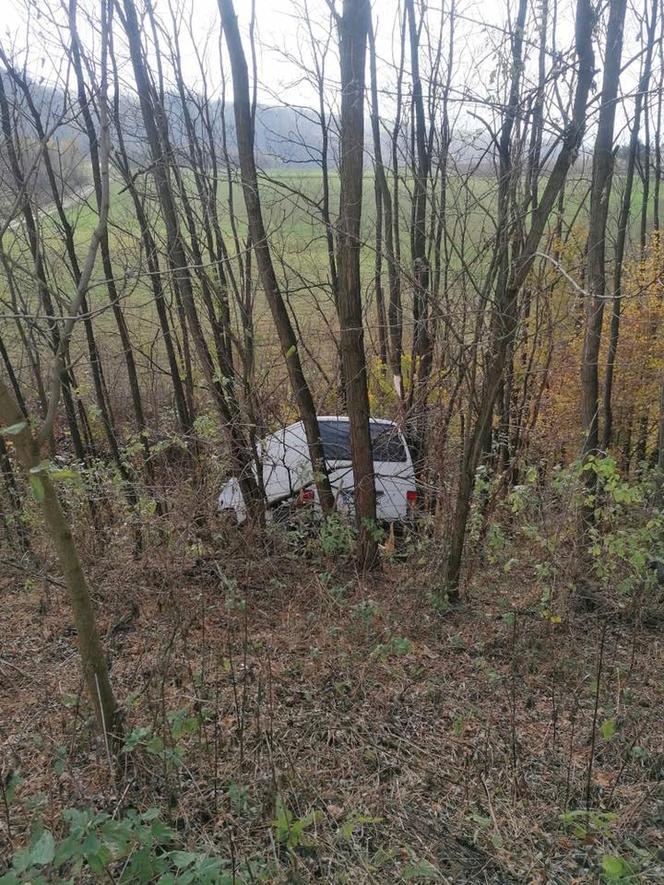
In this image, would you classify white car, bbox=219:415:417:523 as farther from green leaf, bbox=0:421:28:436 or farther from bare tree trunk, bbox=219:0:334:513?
green leaf, bbox=0:421:28:436

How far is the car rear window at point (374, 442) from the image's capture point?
22.5 ft

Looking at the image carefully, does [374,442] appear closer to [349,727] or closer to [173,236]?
[173,236]

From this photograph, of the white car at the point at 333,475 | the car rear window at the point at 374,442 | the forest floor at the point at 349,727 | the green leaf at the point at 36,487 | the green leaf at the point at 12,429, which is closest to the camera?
the green leaf at the point at 12,429

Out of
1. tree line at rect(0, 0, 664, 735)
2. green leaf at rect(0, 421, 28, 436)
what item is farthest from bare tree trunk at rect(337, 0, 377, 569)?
green leaf at rect(0, 421, 28, 436)

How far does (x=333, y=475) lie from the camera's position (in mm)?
6715

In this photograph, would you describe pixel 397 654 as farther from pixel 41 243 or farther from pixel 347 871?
pixel 41 243

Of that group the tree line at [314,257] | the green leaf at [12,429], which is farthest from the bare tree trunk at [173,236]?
the green leaf at [12,429]

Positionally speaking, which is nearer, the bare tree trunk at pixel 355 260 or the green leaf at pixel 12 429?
the green leaf at pixel 12 429

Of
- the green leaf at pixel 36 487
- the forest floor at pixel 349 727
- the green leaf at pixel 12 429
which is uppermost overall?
the green leaf at pixel 12 429

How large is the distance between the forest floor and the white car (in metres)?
1.06

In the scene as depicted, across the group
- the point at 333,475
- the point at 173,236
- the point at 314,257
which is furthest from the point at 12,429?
the point at 314,257

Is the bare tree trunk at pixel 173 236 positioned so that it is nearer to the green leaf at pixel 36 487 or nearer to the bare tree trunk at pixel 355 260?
the bare tree trunk at pixel 355 260

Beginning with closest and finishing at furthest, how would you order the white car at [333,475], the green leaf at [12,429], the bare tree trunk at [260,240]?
the green leaf at [12,429] < the bare tree trunk at [260,240] < the white car at [333,475]

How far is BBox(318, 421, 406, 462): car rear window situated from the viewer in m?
6.85
